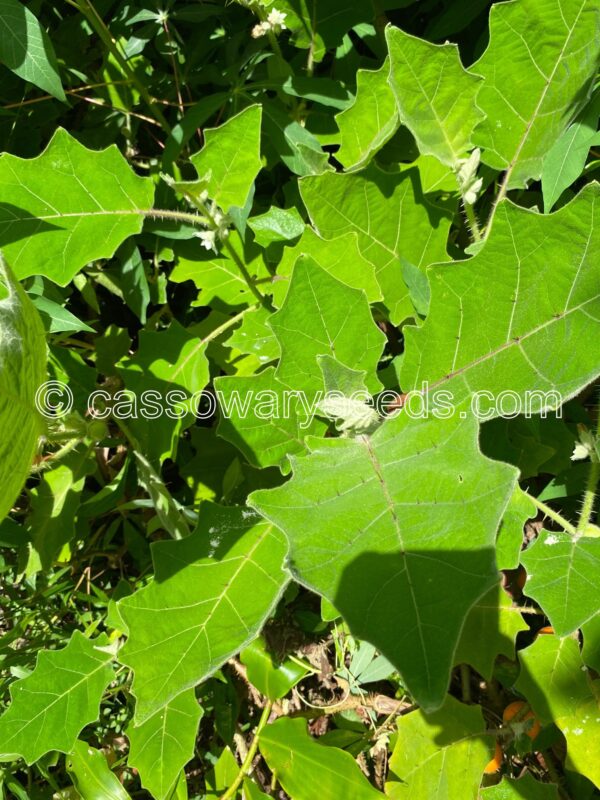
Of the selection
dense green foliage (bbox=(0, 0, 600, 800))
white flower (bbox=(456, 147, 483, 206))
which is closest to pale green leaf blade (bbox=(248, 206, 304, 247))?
dense green foliage (bbox=(0, 0, 600, 800))

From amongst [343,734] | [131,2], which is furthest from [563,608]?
[131,2]

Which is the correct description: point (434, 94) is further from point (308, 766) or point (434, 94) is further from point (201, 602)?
point (308, 766)

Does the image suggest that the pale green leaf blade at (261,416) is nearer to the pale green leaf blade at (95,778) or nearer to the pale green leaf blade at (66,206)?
the pale green leaf blade at (66,206)

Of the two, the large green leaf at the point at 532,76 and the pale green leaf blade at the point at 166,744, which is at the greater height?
the large green leaf at the point at 532,76

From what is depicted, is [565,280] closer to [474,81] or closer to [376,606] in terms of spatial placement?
[474,81]

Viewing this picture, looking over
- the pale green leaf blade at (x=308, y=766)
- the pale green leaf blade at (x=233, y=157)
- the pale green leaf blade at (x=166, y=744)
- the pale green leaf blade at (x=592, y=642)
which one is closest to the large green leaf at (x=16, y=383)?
the pale green leaf blade at (x=233, y=157)

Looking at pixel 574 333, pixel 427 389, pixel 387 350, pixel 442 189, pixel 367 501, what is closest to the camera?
pixel 367 501
